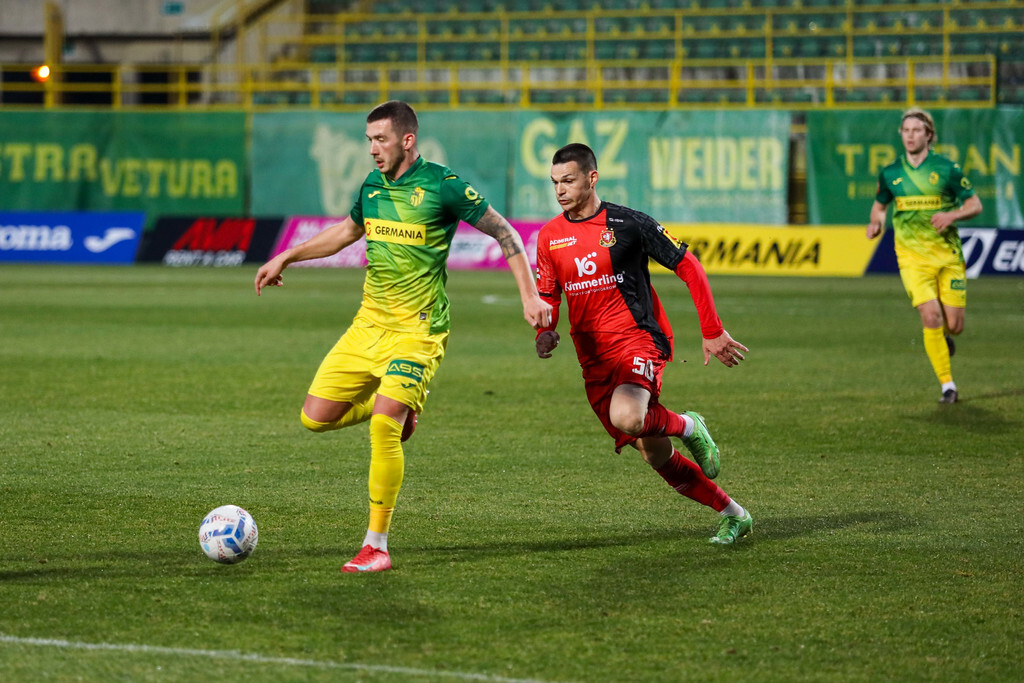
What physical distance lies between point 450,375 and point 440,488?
499 cm

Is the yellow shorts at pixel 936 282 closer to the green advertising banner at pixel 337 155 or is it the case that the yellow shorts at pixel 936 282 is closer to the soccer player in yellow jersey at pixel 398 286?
the soccer player in yellow jersey at pixel 398 286

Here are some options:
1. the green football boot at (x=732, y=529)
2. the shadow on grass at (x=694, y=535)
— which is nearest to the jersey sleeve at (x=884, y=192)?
the shadow on grass at (x=694, y=535)

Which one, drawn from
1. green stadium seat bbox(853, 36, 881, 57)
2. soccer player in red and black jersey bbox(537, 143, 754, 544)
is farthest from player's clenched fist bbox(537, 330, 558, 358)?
green stadium seat bbox(853, 36, 881, 57)

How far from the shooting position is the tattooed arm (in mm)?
5289

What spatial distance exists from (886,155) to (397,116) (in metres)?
21.9

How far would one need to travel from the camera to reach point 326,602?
15.7ft

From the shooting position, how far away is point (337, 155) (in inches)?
1136

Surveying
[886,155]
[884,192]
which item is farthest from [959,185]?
[886,155]

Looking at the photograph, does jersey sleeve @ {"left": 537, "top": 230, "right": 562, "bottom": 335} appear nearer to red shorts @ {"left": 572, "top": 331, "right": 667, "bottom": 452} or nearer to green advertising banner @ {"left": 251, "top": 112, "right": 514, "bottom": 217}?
red shorts @ {"left": 572, "top": 331, "right": 667, "bottom": 452}

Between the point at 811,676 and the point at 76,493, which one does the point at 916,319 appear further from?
the point at 811,676

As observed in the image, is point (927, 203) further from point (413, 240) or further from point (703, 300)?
point (413, 240)

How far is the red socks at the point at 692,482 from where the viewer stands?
5.92 m

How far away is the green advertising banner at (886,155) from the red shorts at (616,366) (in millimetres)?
19994

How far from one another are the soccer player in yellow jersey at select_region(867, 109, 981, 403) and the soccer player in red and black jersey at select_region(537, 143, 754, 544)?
16.3 feet
